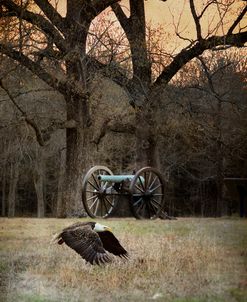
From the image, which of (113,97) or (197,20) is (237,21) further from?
(113,97)

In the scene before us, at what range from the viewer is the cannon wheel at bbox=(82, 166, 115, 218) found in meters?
3.34

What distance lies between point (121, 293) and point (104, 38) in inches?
64.9

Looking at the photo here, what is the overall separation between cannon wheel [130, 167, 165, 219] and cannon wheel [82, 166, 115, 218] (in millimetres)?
149

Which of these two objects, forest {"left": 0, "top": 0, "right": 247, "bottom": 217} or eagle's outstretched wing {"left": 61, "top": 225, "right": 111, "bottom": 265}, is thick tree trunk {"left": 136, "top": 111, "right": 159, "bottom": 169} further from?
eagle's outstretched wing {"left": 61, "top": 225, "right": 111, "bottom": 265}

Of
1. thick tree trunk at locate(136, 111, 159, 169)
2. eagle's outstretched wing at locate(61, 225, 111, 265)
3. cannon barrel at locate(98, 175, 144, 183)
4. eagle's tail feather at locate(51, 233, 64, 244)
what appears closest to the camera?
eagle's outstretched wing at locate(61, 225, 111, 265)

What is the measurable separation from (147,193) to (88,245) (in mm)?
559

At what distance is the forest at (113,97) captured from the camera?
134 inches

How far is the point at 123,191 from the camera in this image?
11.4 feet

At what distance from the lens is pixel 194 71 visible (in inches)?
144

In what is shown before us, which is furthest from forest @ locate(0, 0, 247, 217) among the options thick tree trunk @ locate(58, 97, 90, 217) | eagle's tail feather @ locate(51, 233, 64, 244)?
eagle's tail feather @ locate(51, 233, 64, 244)

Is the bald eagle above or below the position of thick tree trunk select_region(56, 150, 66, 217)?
below

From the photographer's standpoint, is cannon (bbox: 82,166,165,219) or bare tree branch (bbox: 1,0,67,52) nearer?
cannon (bbox: 82,166,165,219)

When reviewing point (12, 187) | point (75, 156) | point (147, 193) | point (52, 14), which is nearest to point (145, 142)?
point (147, 193)

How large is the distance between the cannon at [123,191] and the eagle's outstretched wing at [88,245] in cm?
18
